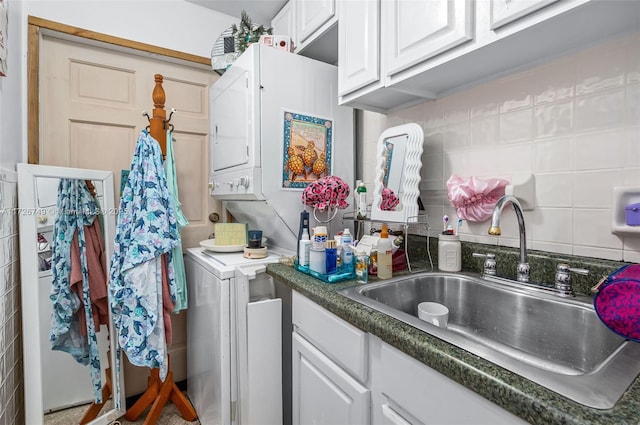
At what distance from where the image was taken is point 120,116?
2074mm

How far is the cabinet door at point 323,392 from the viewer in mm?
967

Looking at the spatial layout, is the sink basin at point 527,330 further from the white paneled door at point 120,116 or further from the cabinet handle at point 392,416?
the white paneled door at point 120,116

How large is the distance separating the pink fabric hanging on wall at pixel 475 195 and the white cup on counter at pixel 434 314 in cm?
45

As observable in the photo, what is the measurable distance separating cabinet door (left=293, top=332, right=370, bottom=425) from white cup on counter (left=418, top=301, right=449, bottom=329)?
313mm

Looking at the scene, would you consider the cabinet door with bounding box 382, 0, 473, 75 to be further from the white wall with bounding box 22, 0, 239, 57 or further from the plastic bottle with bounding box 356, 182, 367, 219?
the white wall with bounding box 22, 0, 239, 57

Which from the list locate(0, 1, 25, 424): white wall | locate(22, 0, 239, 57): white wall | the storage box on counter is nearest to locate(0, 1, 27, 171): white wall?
locate(0, 1, 25, 424): white wall

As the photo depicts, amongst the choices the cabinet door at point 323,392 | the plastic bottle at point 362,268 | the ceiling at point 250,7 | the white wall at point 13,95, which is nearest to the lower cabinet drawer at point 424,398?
the cabinet door at point 323,392

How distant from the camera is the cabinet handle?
82cm

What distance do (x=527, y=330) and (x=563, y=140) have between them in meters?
0.67

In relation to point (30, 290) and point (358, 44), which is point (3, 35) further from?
point (358, 44)

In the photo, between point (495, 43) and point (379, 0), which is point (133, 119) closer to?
point (379, 0)

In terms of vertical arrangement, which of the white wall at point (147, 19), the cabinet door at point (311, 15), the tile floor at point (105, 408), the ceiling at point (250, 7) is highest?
the ceiling at point (250, 7)

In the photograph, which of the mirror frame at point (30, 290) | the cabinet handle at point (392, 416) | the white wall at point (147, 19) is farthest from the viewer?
the white wall at point (147, 19)

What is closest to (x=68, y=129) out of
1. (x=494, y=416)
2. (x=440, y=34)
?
(x=440, y=34)
